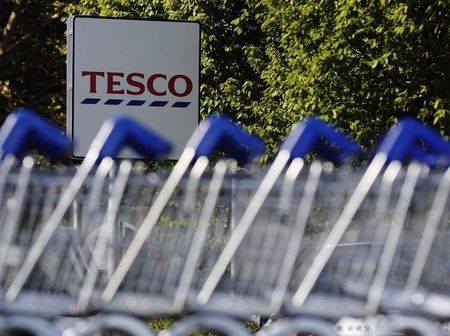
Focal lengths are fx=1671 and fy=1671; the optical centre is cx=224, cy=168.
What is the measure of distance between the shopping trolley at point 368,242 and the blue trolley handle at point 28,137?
5.51ft

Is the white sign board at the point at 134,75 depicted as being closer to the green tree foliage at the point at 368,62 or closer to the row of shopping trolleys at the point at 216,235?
the green tree foliage at the point at 368,62

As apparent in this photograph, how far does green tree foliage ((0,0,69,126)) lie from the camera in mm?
37344

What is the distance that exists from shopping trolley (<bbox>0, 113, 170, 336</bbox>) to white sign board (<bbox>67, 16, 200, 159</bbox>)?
569 cm

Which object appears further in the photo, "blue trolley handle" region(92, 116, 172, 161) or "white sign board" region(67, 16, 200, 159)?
"white sign board" region(67, 16, 200, 159)

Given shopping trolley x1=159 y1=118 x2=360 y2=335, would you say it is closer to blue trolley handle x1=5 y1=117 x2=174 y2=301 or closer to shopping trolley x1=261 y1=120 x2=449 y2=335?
shopping trolley x1=261 y1=120 x2=449 y2=335

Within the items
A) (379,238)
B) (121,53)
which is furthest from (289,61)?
(379,238)

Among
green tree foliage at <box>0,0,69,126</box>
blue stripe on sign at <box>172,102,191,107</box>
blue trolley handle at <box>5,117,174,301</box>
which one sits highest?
blue trolley handle at <box>5,117,174,301</box>

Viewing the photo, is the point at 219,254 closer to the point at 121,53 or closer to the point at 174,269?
the point at 174,269

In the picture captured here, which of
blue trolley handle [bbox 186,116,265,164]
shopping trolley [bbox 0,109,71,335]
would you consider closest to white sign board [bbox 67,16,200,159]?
blue trolley handle [bbox 186,116,265,164]

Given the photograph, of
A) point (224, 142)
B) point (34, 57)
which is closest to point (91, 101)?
point (224, 142)

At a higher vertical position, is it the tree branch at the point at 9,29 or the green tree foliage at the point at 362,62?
the green tree foliage at the point at 362,62

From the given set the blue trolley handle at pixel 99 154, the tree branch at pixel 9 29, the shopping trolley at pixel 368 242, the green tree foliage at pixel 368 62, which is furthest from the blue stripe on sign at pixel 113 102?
the tree branch at pixel 9 29

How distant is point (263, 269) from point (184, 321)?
61 centimetres

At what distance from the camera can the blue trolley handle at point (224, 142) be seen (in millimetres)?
10211
